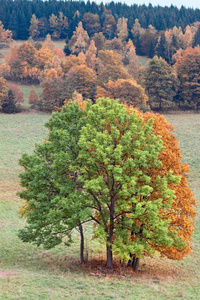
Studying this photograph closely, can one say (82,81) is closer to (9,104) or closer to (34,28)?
(9,104)

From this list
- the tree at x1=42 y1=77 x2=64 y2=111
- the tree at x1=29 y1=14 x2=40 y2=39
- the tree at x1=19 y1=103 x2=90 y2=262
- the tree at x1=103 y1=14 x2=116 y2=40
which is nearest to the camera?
the tree at x1=19 y1=103 x2=90 y2=262

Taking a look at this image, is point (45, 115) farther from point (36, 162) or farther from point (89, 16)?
point (89, 16)

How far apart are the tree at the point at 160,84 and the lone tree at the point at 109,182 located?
2751 inches

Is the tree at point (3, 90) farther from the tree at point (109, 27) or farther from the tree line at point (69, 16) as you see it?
the tree at point (109, 27)

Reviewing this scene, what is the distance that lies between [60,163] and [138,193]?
16.7ft

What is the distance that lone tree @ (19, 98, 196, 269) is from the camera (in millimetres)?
23266

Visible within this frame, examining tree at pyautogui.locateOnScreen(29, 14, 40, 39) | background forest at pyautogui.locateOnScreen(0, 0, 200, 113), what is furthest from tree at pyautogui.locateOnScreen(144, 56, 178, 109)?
tree at pyautogui.locateOnScreen(29, 14, 40, 39)

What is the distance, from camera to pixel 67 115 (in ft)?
84.6

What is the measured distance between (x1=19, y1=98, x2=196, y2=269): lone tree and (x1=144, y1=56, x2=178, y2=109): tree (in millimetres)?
69867

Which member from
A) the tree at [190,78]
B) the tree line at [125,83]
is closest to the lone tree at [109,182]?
the tree line at [125,83]

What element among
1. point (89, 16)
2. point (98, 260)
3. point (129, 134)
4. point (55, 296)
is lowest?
point (98, 260)

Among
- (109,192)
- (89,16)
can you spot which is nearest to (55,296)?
(109,192)

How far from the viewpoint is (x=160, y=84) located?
94.4m

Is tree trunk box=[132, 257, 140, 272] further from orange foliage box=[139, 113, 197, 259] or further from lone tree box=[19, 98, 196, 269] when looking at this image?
orange foliage box=[139, 113, 197, 259]
